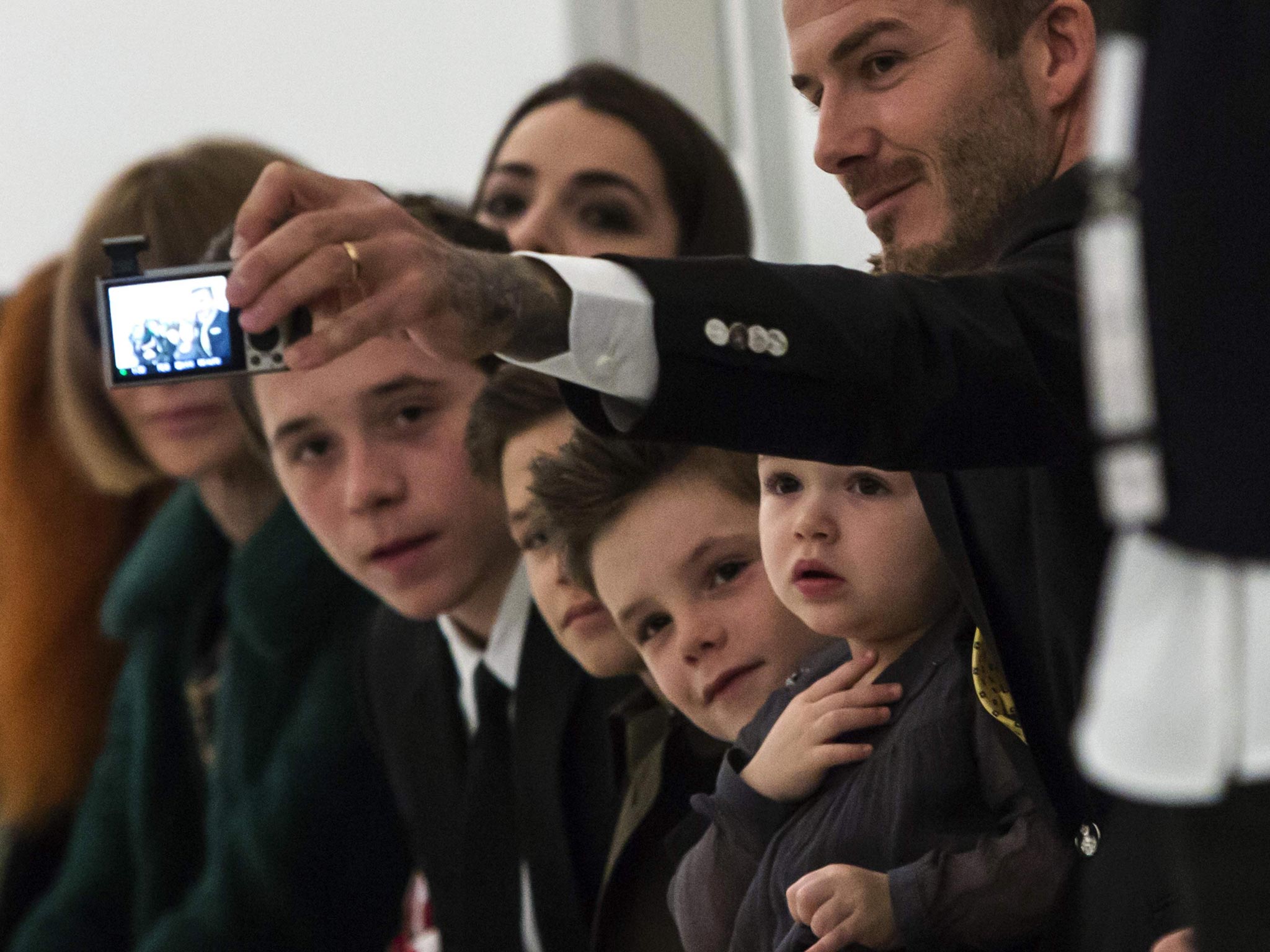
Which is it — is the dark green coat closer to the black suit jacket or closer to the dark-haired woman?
the dark-haired woman

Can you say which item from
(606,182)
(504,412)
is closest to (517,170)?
(606,182)

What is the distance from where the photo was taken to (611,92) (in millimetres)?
2137

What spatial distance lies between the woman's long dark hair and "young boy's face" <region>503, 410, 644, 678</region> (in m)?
0.48

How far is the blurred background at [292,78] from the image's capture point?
3.25m

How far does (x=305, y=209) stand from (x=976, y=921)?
57 centimetres

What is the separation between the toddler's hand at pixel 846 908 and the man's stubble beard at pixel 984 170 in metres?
0.38

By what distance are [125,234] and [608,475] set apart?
1082mm

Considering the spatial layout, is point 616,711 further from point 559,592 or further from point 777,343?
point 777,343

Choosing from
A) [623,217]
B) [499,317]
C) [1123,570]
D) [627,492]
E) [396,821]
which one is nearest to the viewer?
[1123,570]

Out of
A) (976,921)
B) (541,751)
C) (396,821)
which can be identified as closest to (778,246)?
(541,751)

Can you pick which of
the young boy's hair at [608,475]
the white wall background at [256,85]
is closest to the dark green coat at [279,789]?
the young boy's hair at [608,475]

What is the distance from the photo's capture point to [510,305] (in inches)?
36.4

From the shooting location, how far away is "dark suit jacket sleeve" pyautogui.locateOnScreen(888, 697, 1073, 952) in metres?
1.10

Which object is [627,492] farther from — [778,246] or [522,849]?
[778,246]
